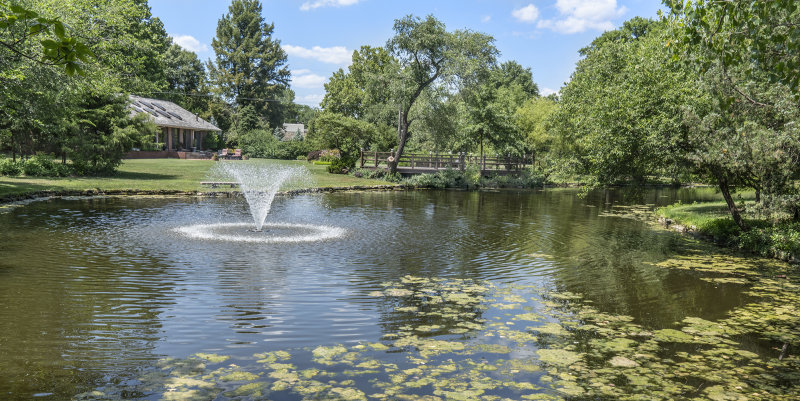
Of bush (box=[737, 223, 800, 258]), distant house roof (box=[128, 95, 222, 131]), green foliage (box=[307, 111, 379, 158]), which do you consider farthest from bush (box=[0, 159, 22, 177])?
bush (box=[737, 223, 800, 258])

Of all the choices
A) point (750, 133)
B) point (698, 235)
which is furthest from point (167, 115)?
point (750, 133)

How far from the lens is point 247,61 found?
89.7 m

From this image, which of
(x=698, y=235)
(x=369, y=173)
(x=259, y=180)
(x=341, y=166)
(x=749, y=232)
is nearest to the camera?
(x=749, y=232)

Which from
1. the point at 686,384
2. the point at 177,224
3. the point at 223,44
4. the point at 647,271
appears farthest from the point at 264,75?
the point at 686,384

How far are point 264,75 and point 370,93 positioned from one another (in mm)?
54000

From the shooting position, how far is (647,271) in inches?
531

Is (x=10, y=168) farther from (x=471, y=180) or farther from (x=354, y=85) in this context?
(x=354, y=85)

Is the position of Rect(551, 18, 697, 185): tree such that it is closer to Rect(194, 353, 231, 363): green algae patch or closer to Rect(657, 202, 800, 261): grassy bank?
Rect(657, 202, 800, 261): grassy bank

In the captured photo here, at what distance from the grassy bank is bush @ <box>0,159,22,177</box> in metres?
33.9

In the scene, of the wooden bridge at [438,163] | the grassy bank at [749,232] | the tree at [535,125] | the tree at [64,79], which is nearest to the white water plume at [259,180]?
the wooden bridge at [438,163]

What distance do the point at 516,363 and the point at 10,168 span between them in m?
33.8

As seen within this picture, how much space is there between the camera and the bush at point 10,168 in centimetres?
3105

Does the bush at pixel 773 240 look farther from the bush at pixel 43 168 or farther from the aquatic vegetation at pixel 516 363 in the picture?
the bush at pixel 43 168

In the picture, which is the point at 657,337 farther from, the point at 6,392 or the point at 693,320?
the point at 6,392
